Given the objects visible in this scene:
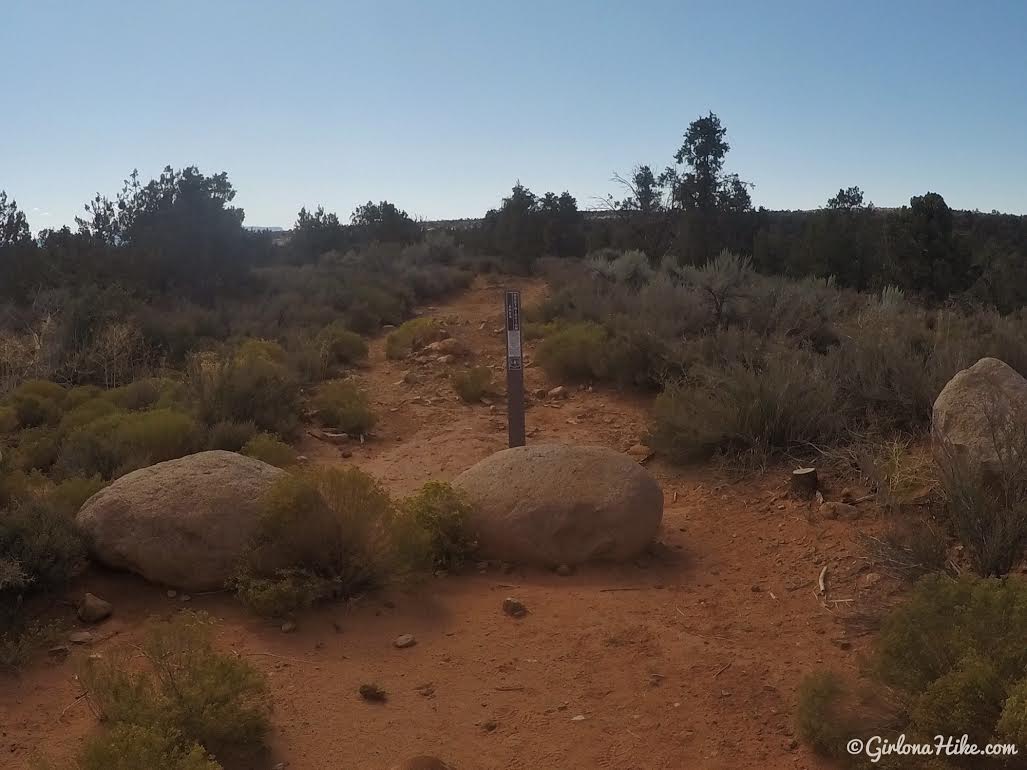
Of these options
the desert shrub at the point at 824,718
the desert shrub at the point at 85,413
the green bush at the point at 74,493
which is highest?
the desert shrub at the point at 85,413

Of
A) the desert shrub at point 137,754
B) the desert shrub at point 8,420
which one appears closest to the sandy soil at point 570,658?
the desert shrub at point 137,754

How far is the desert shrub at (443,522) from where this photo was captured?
5207 millimetres

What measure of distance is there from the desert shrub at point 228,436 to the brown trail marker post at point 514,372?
242 centimetres

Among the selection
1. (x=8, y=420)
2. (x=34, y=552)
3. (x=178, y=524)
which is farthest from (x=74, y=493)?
(x=8, y=420)

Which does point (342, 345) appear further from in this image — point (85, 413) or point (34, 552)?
point (34, 552)

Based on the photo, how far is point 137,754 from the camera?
2797mm

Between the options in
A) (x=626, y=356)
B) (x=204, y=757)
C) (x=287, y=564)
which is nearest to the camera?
(x=204, y=757)

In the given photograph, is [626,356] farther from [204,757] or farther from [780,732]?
[204,757]

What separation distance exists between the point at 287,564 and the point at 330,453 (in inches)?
151

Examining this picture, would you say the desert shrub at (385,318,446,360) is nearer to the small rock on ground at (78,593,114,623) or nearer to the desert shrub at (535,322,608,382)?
the desert shrub at (535,322,608,382)

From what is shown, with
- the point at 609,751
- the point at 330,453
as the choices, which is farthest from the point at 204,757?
the point at 330,453

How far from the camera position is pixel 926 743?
2758 mm

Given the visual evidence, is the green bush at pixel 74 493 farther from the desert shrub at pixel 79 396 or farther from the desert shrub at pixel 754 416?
the desert shrub at pixel 754 416

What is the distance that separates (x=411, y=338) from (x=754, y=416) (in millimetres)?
7605
